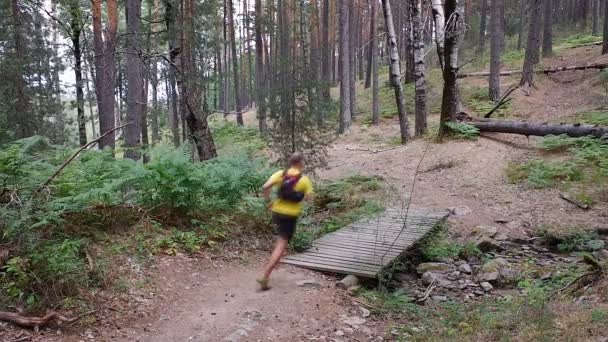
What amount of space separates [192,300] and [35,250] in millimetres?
1986

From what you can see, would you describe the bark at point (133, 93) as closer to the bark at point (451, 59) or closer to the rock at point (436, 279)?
the rock at point (436, 279)

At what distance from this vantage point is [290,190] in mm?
6027

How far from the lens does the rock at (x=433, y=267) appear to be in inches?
307

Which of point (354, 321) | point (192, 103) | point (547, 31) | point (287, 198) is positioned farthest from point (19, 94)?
point (547, 31)

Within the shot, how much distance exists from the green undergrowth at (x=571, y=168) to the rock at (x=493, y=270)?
11.0 ft

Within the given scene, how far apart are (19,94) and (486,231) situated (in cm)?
1536

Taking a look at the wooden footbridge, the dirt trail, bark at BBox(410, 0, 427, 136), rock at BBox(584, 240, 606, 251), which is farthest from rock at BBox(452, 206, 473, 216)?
bark at BBox(410, 0, 427, 136)

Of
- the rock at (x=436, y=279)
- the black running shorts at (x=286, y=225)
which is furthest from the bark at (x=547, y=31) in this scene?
the black running shorts at (x=286, y=225)

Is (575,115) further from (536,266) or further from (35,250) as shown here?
(35,250)

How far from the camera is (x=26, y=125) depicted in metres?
15.2

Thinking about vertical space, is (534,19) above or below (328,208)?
above

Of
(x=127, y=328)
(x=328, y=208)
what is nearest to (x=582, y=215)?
(x=328, y=208)

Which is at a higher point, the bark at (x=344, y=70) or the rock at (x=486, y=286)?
the bark at (x=344, y=70)

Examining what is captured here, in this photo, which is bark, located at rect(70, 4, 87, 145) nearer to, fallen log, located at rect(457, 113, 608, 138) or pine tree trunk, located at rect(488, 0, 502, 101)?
fallen log, located at rect(457, 113, 608, 138)
